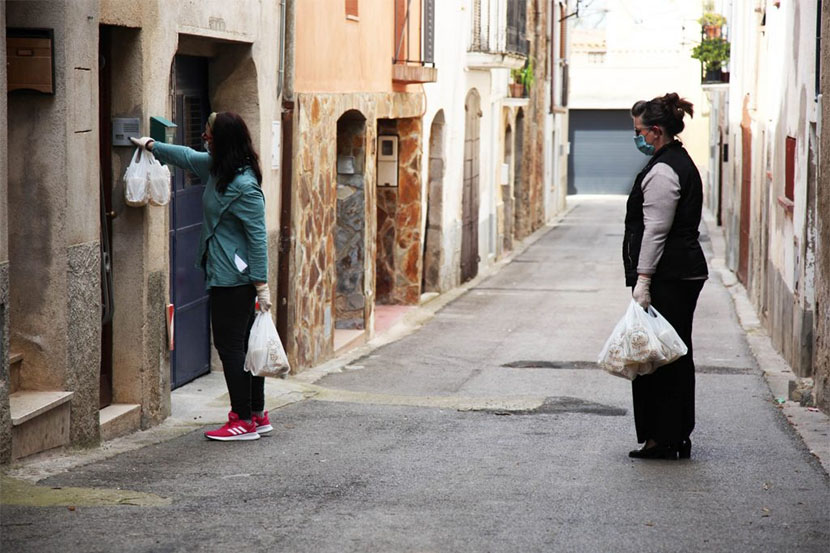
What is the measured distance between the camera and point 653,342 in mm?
6590

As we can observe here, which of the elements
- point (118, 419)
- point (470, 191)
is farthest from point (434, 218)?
point (118, 419)

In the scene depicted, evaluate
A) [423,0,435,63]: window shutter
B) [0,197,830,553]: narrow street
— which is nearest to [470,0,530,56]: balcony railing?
[423,0,435,63]: window shutter

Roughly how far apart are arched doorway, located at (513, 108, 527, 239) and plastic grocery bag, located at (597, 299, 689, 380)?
25555 millimetres

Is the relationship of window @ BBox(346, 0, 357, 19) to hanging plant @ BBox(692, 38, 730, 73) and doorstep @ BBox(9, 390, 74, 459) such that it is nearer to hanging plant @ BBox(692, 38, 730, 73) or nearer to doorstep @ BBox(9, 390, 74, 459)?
doorstep @ BBox(9, 390, 74, 459)

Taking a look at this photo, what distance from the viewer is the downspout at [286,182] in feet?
35.9

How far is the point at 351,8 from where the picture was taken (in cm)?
1399

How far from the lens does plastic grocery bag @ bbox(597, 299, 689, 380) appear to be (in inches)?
260

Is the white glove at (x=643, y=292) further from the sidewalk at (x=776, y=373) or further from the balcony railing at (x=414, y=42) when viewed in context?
the balcony railing at (x=414, y=42)

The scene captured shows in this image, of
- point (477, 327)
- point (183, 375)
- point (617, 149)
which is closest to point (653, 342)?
point (183, 375)

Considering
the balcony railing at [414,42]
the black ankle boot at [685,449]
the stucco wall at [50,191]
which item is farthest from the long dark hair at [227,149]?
the balcony railing at [414,42]

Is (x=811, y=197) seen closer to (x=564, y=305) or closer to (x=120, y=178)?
(x=120, y=178)

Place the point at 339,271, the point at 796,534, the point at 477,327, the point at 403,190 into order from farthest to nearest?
1. the point at 403,190
2. the point at 477,327
3. the point at 339,271
4. the point at 796,534

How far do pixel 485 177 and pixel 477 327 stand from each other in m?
9.19

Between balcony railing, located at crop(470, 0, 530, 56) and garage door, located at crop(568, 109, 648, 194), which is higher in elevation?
balcony railing, located at crop(470, 0, 530, 56)
